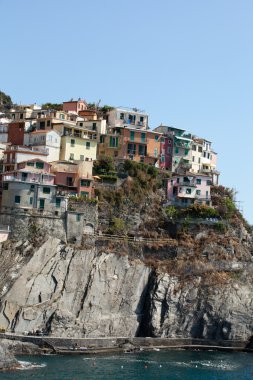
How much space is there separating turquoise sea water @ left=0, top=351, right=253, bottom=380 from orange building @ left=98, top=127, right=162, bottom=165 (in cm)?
3292

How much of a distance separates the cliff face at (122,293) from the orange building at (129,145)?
17.3 metres

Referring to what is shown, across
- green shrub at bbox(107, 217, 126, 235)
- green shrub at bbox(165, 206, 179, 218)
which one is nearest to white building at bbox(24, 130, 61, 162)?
green shrub at bbox(107, 217, 126, 235)

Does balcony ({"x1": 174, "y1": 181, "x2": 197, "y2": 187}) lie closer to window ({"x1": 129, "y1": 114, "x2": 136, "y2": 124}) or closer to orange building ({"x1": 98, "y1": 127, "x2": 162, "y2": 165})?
orange building ({"x1": 98, "y1": 127, "x2": 162, "y2": 165})

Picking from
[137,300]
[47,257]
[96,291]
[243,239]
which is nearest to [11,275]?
[47,257]

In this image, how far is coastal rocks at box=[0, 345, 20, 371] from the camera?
227 ft

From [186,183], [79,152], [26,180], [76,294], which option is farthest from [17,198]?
[186,183]

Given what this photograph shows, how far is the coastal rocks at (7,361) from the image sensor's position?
69188 mm

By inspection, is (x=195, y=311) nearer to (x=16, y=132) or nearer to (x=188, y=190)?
(x=188, y=190)

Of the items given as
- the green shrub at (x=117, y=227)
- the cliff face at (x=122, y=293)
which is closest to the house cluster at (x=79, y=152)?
the green shrub at (x=117, y=227)

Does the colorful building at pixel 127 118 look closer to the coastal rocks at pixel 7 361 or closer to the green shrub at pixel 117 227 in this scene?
the green shrub at pixel 117 227

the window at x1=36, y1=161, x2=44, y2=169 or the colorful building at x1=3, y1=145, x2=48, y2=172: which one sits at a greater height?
the colorful building at x1=3, y1=145, x2=48, y2=172

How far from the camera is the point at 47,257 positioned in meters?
85.7

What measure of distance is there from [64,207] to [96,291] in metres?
11.2

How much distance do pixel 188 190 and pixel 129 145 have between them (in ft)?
34.9
